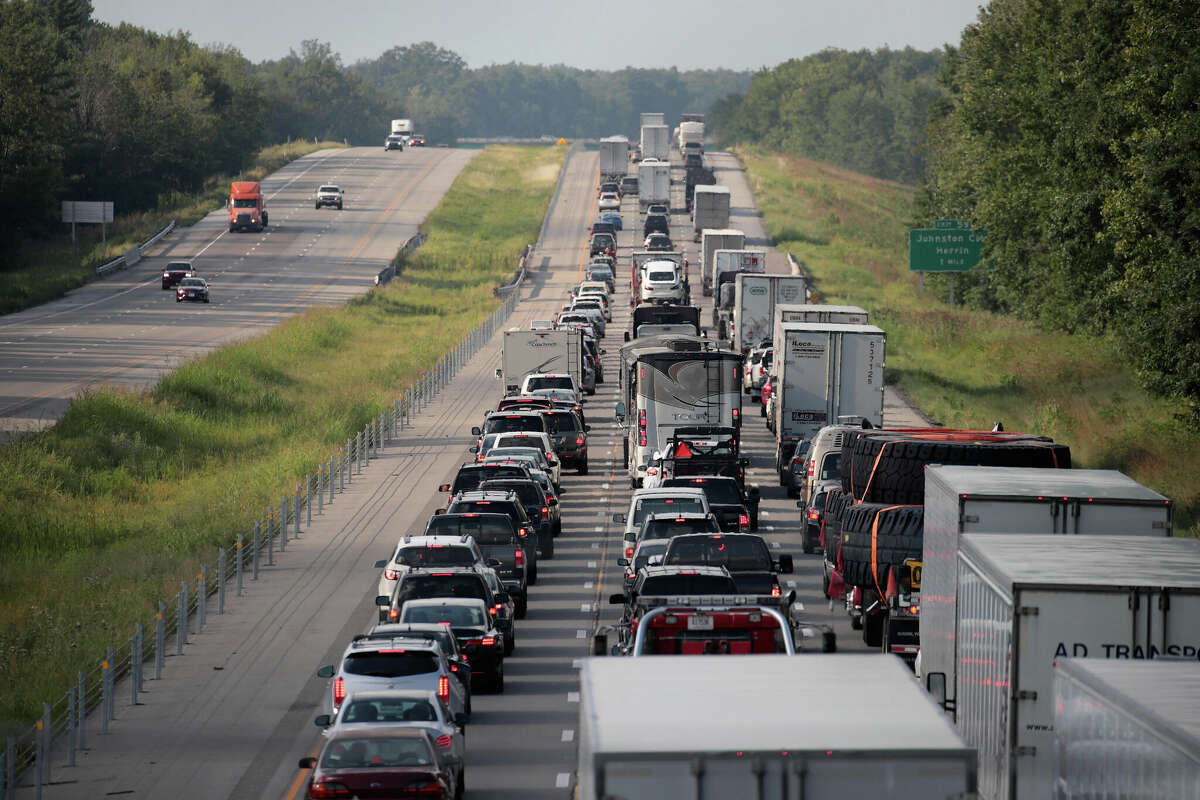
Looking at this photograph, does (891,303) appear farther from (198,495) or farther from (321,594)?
(321,594)

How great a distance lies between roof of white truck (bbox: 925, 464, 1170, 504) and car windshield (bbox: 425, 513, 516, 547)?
9.95m

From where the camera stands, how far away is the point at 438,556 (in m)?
24.4

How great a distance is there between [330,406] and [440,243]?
58909 mm

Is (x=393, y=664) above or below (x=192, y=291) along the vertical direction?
below

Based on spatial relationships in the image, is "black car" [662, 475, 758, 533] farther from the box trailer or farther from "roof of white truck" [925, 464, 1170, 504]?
the box trailer

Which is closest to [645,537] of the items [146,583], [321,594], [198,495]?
[321,594]

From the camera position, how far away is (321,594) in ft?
93.1

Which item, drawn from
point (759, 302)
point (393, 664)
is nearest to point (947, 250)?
point (759, 302)

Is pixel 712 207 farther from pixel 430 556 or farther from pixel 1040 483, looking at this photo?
pixel 1040 483

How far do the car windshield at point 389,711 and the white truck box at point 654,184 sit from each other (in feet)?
346

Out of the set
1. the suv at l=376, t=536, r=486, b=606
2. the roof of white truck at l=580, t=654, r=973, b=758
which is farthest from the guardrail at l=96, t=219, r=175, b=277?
the roof of white truck at l=580, t=654, r=973, b=758

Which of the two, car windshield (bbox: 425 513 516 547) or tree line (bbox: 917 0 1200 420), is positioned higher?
tree line (bbox: 917 0 1200 420)

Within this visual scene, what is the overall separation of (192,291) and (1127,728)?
3060 inches

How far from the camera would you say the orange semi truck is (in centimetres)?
11200
